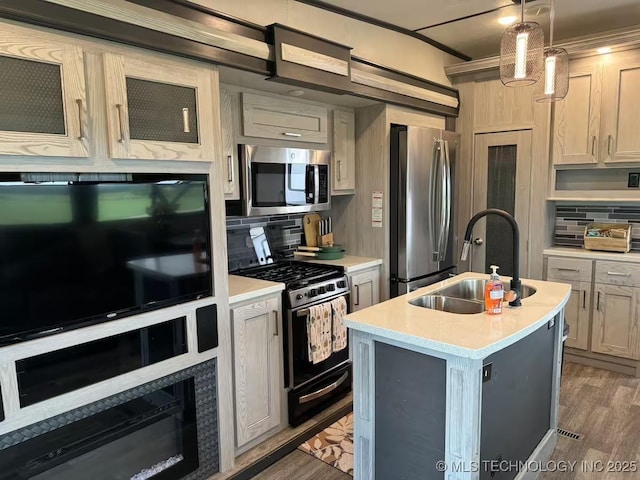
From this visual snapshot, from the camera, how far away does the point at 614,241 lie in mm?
3691

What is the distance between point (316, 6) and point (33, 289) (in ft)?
7.78

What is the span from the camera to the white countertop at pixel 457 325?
1677mm

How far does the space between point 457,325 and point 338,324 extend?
4.26 feet

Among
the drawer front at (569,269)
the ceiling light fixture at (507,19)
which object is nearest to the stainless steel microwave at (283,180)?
the ceiling light fixture at (507,19)

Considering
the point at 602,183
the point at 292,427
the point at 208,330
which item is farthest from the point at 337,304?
the point at 602,183

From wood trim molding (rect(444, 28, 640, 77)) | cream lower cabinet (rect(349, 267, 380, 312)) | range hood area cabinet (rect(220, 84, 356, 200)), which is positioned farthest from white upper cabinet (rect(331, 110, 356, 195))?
wood trim molding (rect(444, 28, 640, 77))

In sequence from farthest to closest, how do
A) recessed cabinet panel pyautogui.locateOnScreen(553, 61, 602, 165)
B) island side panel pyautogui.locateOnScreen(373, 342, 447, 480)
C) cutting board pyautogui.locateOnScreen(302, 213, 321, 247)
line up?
1. cutting board pyautogui.locateOnScreen(302, 213, 321, 247)
2. recessed cabinet panel pyautogui.locateOnScreen(553, 61, 602, 165)
3. island side panel pyautogui.locateOnScreen(373, 342, 447, 480)

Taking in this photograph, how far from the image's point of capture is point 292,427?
9.35 ft

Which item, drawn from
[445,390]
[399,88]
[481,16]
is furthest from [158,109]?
[481,16]

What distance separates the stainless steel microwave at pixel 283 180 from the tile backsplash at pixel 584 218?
2.34 metres

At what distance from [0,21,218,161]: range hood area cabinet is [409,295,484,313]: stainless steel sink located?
1306mm

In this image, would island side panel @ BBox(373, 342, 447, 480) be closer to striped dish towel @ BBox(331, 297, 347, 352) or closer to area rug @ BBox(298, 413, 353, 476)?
area rug @ BBox(298, 413, 353, 476)

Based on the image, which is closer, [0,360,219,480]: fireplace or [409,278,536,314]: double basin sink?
[0,360,219,480]: fireplace

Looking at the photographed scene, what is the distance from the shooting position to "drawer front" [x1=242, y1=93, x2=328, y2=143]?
2859mm
